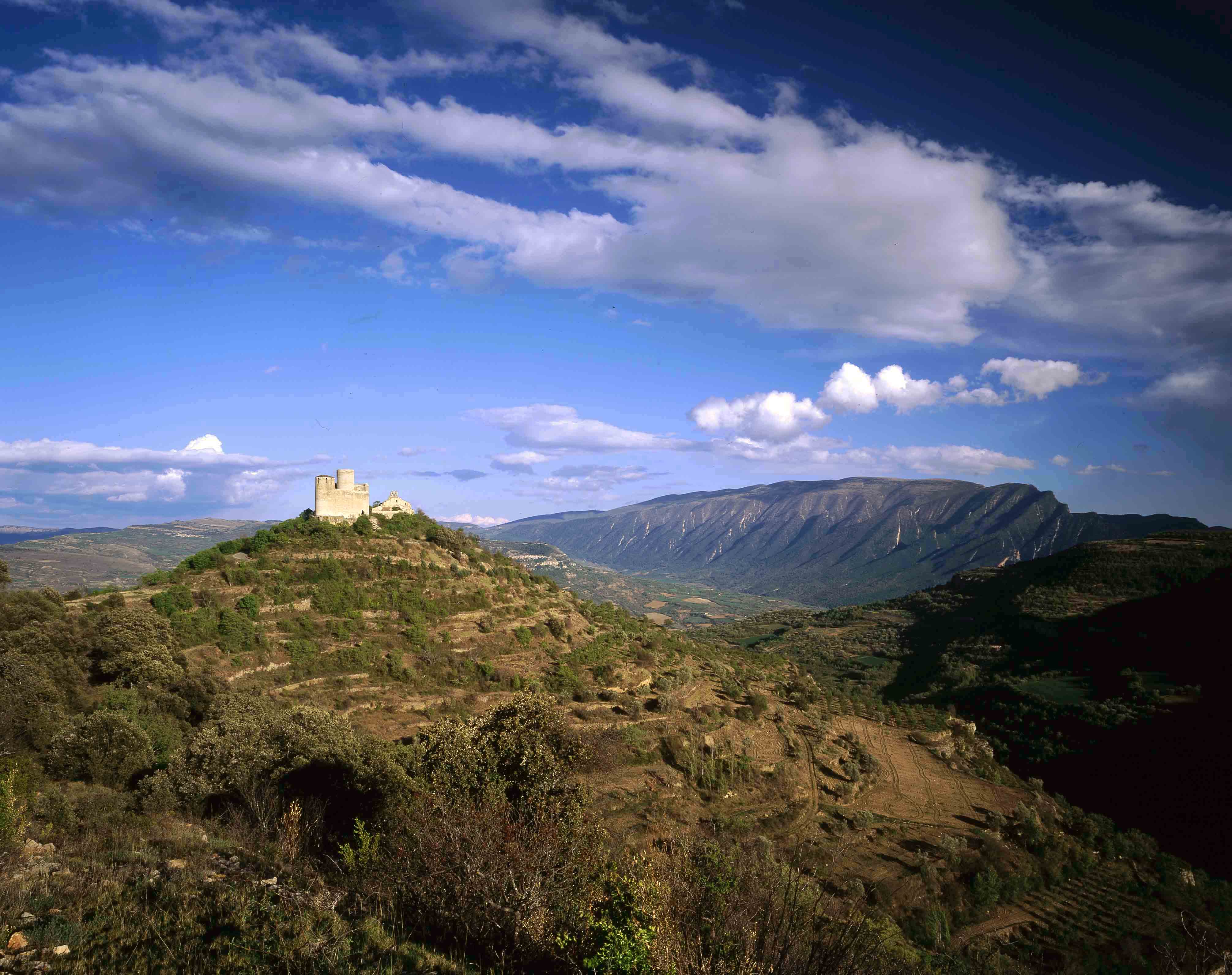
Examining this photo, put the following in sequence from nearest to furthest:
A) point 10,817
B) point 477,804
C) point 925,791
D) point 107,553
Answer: point 10,817, point 477,804, point 925,791, point 107,553

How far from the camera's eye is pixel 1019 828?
29109mm

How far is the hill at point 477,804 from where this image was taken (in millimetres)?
8836

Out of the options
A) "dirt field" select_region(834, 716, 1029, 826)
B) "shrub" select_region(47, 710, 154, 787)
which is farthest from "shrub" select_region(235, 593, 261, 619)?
"dirt field" select_region(834, 716, 1029, 826)

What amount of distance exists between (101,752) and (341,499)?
88.1 ft

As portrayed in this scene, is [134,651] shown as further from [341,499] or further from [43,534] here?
[43,534]

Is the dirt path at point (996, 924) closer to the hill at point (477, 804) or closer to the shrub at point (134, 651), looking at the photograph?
the hill at point (477, 804)

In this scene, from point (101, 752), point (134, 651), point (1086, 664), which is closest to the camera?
point (101, 752)

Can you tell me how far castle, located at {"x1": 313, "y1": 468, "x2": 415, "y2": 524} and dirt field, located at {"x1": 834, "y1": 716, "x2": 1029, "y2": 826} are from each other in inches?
1477

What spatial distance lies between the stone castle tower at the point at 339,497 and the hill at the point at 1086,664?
4366 centimetres

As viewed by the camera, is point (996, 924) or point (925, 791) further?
point (925, 791)

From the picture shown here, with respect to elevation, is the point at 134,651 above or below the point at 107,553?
above

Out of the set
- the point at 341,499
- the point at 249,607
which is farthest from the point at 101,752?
the point at 341,499

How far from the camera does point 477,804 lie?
14.7 m

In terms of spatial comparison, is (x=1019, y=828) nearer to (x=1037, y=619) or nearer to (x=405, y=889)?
(x=405, y=889)
